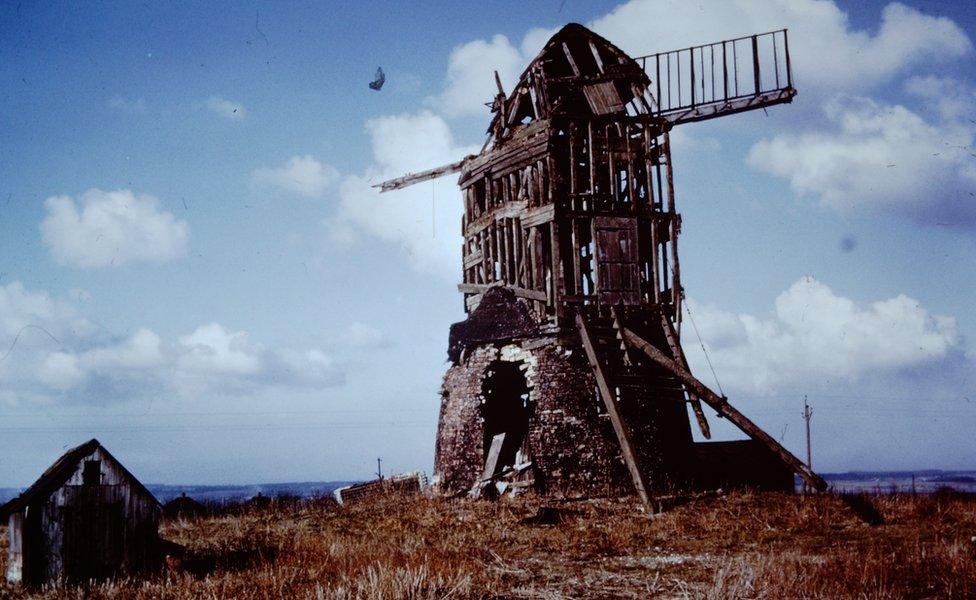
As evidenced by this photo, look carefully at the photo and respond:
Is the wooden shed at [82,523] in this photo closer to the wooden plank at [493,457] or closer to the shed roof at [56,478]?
the shed roof at [56,478]

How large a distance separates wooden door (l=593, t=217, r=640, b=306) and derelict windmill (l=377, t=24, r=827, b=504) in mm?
38

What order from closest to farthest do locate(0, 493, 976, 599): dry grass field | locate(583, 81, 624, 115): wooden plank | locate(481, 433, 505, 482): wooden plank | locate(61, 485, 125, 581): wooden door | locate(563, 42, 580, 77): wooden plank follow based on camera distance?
1. locate(0, 493, 976, 599): dry grass field
2. locate(61, 485, 125, 581): wooden door
3. locate(481, 433, 505, 482): wooden plank
4. locate(583, 81, 624, 115): wooden plank
5. locate(563, 42, 580, 77): wooden plank

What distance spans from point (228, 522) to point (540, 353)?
369 inches

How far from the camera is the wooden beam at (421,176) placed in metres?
24.0

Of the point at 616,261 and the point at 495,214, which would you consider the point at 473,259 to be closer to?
the point at 495,214

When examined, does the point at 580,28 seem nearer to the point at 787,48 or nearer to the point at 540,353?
the point at 787,48

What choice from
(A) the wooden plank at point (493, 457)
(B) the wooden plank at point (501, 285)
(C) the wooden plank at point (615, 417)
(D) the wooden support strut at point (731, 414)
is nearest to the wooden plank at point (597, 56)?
(B) the wooden plank at point (501, 285)

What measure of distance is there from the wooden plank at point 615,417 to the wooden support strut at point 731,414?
4.13 ft

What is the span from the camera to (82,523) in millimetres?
11227

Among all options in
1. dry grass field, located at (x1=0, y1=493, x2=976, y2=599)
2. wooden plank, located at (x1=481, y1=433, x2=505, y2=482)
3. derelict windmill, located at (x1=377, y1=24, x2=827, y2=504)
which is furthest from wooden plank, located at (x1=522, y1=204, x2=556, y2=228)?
dry grass field, located at (x1=0, y1=493, x2=976, y2=599)

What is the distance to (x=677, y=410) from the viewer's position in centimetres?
1906

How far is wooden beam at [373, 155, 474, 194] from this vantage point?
24.0 metres

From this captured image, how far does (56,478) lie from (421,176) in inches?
667

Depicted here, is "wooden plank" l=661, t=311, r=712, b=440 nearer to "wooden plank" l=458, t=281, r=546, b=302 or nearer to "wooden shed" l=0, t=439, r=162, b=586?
"wooden plank" l=458, t=281, r=546, b=302
